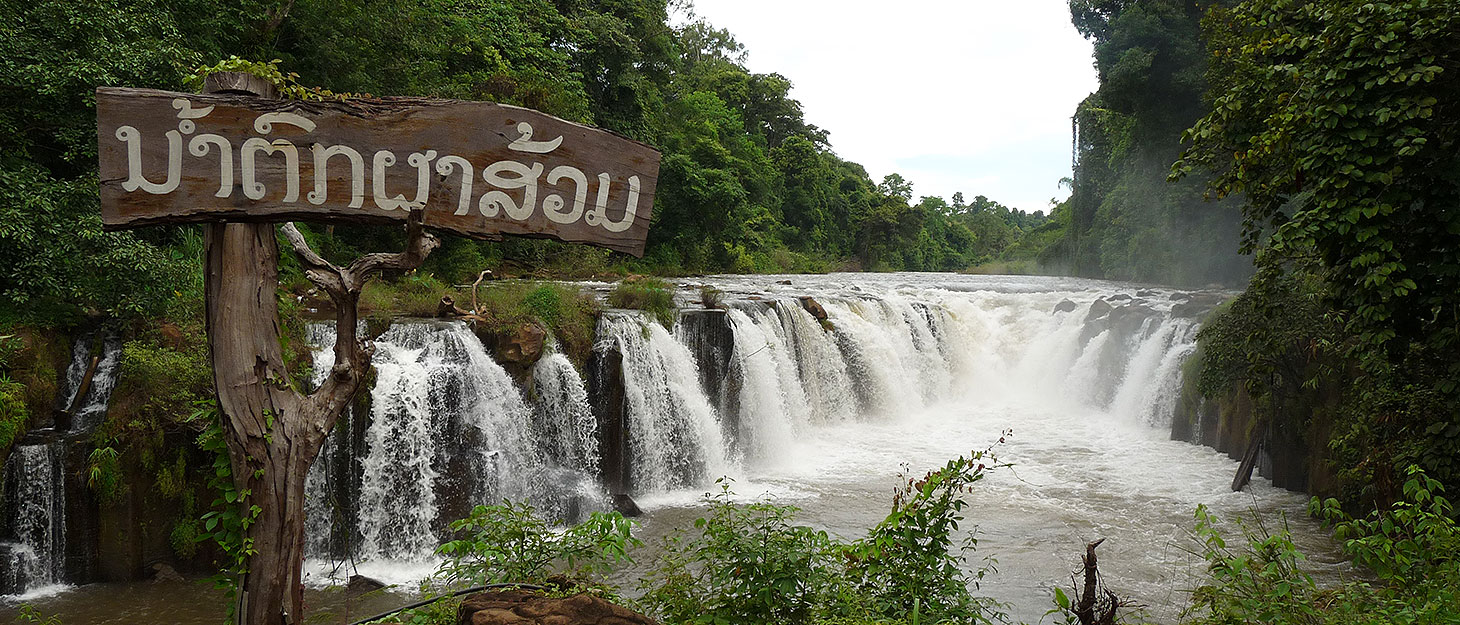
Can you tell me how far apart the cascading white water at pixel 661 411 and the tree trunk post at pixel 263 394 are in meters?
7.13

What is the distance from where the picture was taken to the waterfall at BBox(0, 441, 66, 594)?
6.27 m

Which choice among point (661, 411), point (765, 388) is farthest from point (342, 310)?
point (765, 388)

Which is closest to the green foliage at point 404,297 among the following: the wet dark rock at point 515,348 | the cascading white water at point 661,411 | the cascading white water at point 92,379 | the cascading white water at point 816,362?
the wet dark rock at point 515,348

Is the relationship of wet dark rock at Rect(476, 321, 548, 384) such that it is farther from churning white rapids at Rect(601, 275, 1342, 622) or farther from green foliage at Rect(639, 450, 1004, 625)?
green foliage at Rect(639, 450, 1004, 625)

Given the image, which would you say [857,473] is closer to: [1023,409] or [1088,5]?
[1023,409]

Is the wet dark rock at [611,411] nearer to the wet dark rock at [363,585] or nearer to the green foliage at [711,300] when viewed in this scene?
the green foliage at [711,300]

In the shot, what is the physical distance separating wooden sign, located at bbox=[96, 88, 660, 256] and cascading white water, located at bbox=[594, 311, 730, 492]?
722 centimetres

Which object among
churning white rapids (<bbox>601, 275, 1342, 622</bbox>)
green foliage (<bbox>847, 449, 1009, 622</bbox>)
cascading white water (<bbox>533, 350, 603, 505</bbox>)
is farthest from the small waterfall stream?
green foliage (<bbox>847, 449, 1009, 622</bbox>)

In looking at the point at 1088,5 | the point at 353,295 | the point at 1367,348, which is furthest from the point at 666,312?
the point at 1088,5

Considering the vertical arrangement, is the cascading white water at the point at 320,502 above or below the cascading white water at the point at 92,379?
below

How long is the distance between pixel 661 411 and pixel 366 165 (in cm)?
774

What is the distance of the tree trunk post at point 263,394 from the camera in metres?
2.32

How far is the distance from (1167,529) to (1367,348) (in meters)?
3.17

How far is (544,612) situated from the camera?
238cm
